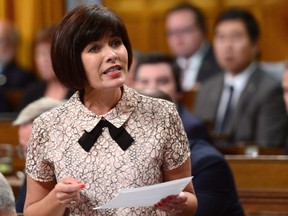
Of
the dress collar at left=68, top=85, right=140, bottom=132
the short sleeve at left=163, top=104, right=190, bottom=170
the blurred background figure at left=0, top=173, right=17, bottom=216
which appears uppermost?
the dress collar at left=68, top=85, right=140, bottom=132

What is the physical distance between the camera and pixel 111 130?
7.54 ft

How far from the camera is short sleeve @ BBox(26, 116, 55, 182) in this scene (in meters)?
2.33

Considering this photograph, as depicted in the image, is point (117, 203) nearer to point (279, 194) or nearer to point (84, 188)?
point (84, 188)

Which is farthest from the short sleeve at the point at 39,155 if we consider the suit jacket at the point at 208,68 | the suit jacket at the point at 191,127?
the suit jacket at the point at 208,68

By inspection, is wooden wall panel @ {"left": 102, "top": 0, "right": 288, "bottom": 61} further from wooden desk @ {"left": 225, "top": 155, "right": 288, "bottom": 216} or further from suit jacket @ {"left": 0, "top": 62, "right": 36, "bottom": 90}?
wooden desk @ {"left": 225, "top": 155, "right": 288, "bottom": 216}

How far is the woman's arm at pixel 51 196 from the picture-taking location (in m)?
2.16

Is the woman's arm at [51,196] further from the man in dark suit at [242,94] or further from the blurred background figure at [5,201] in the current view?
the man in dark suit at [242,94]

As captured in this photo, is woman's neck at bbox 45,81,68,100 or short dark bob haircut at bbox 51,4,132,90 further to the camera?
woman's neck at bbox 45,81,68,100

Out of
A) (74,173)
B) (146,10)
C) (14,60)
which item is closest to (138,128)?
(74,173)

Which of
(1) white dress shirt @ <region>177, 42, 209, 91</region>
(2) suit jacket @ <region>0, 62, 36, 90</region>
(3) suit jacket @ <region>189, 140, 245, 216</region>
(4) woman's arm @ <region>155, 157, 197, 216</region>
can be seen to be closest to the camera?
(4) woman's arm @ <region>155, 157, 197, 216</region>

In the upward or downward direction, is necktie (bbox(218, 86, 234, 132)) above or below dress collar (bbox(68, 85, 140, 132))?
below

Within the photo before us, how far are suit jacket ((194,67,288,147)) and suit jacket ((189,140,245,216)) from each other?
6.38 ft

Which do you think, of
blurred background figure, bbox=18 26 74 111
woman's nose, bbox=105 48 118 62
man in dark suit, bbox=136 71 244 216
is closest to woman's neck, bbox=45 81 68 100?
blurred background figure, bbox=18 26 74 111

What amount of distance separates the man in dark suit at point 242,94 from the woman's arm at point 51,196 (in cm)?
301
